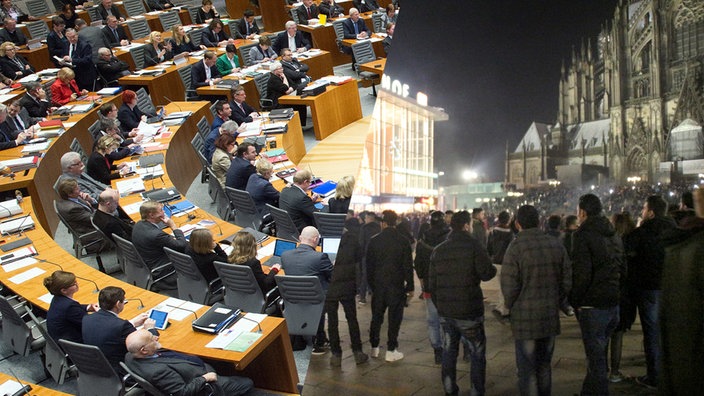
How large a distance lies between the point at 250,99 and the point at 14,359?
7590 mm

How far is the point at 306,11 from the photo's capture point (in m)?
16.5

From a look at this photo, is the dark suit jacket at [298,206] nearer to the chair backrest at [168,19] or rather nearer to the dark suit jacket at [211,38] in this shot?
the dark suit jacket at [211,38]

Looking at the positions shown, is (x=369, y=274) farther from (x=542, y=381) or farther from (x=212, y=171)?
(x=212, y=171)

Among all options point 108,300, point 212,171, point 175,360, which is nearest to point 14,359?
point 108,300

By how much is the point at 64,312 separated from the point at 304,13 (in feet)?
38.9

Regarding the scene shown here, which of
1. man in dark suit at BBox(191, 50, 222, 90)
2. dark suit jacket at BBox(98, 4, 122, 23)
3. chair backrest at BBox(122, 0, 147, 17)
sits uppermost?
chair backrest at BBox(122, 0, 147, 17)

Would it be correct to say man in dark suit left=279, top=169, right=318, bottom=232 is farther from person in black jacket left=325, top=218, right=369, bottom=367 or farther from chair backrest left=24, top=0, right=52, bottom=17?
chair backrest left=24, top=0, right=52, bottom=17

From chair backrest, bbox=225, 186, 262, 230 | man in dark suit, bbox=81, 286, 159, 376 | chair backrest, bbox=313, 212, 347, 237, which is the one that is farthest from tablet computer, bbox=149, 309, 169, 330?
chair backrest, bbox=225, 186, 262, 230

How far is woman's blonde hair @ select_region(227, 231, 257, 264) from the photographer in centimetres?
679

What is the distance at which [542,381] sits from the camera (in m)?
0.77

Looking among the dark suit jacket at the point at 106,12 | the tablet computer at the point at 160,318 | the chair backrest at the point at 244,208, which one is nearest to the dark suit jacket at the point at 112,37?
the dark suit jacket at the point at 106,12

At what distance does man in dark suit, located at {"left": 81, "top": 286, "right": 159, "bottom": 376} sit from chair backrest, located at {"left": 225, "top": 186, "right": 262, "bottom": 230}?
2.96m

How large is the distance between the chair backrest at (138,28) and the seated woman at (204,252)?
11417mm

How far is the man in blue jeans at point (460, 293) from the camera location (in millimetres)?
795
